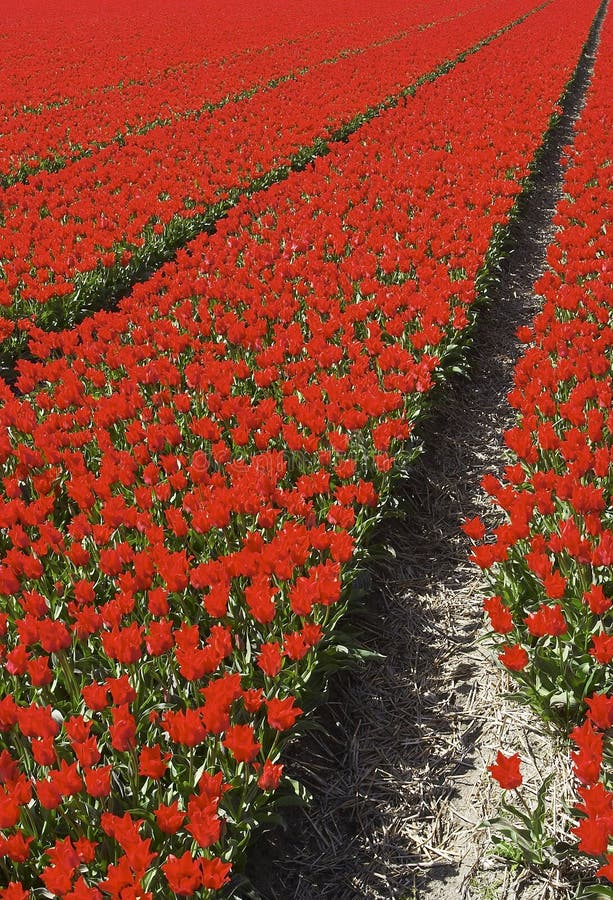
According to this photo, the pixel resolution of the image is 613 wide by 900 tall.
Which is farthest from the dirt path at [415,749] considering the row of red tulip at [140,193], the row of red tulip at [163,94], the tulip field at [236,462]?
the row of red tulip at [163,94]

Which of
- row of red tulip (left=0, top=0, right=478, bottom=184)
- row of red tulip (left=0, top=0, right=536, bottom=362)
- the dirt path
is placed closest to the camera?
the dirt path

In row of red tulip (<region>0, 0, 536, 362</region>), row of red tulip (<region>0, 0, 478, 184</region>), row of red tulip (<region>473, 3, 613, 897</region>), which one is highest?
row of red tulip (<region>0, 0, 478, 184</region>)

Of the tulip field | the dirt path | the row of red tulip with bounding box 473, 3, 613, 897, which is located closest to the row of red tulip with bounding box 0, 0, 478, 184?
the tulip field

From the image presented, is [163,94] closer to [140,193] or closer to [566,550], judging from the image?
[140,193]

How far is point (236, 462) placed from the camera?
3.96m

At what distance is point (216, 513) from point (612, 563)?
1.85 m

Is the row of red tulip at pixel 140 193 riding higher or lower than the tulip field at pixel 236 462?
higher

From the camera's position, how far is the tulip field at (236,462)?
2312 millimetres

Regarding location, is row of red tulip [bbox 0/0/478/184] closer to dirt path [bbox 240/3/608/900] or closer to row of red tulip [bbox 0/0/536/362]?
row of red tulip [bbox 0/0/536/362]

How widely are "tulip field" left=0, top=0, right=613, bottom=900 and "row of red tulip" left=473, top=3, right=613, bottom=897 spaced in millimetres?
16

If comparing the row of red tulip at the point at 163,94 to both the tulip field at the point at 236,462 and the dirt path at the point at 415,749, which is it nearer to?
the tulip field at the point at 236,462

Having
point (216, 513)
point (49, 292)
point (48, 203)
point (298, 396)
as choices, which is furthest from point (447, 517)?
point (48, 203)

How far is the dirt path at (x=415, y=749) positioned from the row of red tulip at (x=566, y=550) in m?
0.26

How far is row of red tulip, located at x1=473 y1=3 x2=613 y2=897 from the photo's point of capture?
2322 millimetres
